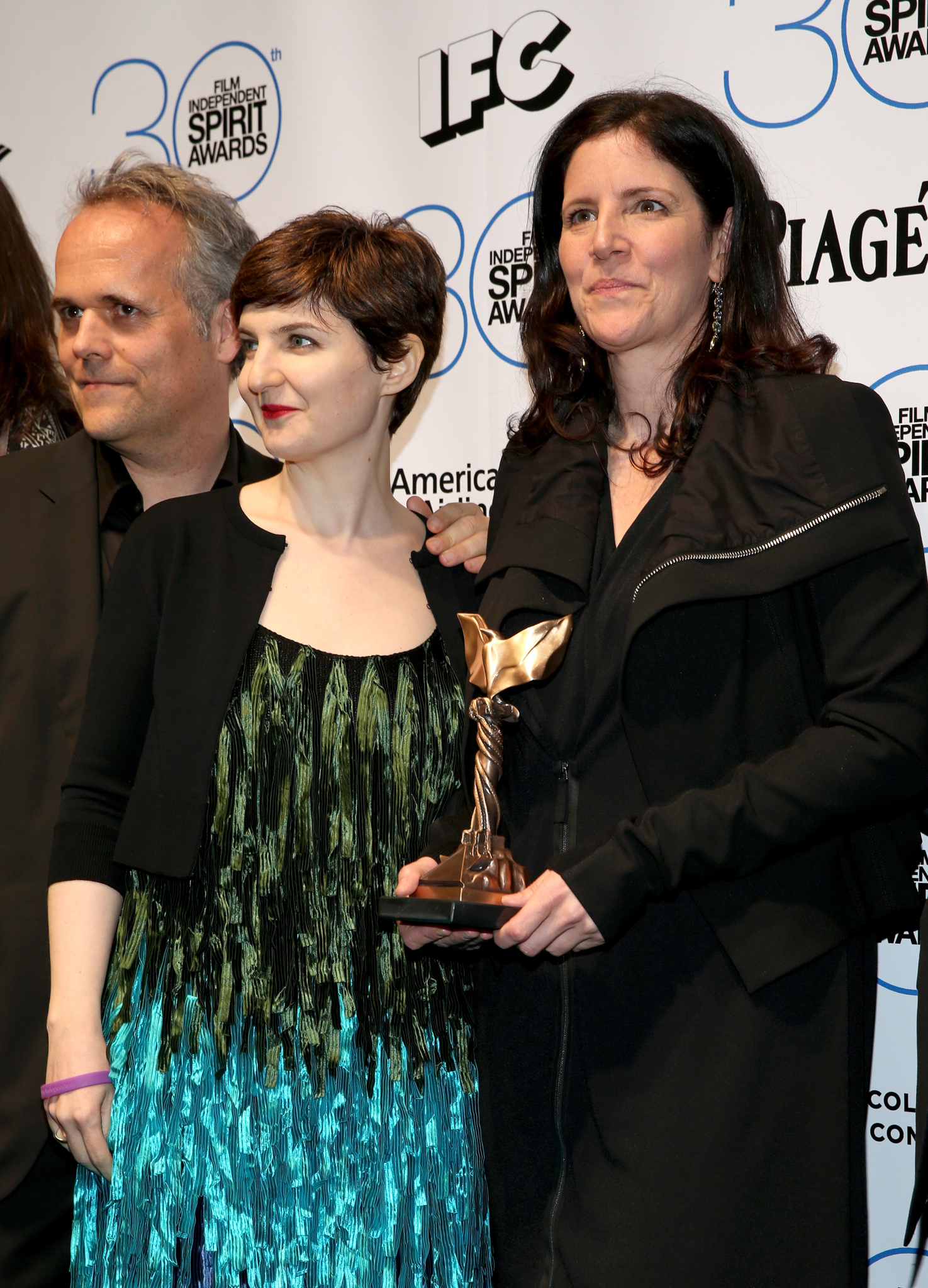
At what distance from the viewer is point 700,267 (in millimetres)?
1685

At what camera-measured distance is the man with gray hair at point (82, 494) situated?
6.18ft

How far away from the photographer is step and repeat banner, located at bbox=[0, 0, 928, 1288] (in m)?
2.15

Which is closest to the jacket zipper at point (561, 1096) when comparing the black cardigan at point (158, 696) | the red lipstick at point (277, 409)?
the black cardigan at point (158, 696)

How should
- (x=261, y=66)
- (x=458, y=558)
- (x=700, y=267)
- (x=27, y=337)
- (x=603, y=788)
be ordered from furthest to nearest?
(x=261, y=66) → (x=27, y=337) → (x=458, y=558) → (x=700, y=267) → (x=603, y=788)

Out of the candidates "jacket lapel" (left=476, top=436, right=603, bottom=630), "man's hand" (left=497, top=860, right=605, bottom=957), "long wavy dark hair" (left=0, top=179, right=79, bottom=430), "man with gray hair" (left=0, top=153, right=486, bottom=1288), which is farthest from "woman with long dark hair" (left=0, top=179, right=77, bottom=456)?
"man's hand" (left=497, top=860, right=605, bottom=957)

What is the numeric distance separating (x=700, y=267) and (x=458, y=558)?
0.53m

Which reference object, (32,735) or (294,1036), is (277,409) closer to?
(32,735)

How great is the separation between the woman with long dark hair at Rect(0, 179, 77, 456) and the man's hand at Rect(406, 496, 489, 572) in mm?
927

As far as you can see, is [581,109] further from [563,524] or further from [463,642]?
[463,642]

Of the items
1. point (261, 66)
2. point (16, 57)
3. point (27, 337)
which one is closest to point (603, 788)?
point (27, 337)

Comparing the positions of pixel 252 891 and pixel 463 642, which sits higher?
pixel 463 642

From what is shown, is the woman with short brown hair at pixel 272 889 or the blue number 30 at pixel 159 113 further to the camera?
the blue number 30 at pixel 159 113

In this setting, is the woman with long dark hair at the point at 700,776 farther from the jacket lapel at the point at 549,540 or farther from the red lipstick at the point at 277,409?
the red lipstick at the point at 277,409

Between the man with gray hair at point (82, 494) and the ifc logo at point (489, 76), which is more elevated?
the ifc logo at point (489, 76)
